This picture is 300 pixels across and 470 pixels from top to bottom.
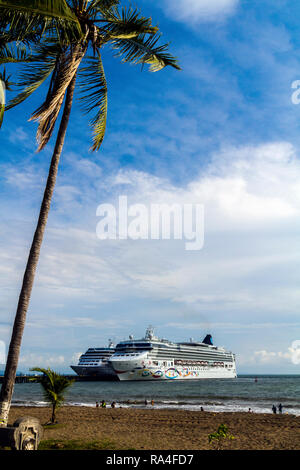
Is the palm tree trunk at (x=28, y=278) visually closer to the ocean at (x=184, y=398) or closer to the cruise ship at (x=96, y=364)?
the ocean at (x=184, y=398)

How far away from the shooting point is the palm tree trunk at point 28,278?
7.07m

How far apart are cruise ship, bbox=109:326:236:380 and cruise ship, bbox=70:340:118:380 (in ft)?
11.3

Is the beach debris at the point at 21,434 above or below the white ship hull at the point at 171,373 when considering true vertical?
above

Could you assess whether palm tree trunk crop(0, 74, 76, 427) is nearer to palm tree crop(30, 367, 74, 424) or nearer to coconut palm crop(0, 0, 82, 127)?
coconut palm crop(0, 0, 82, 127)

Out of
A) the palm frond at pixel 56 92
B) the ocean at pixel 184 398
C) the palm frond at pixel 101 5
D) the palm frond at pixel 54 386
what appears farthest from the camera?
the ocean at pixel 184 398

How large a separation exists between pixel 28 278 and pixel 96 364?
83.4 meters

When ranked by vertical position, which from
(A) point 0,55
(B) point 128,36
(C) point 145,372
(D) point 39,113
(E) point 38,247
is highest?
(B) point 128,36

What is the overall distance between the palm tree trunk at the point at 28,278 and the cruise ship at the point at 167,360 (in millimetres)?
71234

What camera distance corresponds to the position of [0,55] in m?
7.70

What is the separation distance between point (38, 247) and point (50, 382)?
34.1ft

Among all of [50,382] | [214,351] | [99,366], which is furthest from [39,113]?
[214,351]

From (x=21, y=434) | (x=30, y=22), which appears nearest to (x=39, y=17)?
(x=30, y=22)

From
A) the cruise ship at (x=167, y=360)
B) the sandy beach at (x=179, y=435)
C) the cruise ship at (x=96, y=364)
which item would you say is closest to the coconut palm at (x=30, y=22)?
the sandy beach at (x=179, y=435)
